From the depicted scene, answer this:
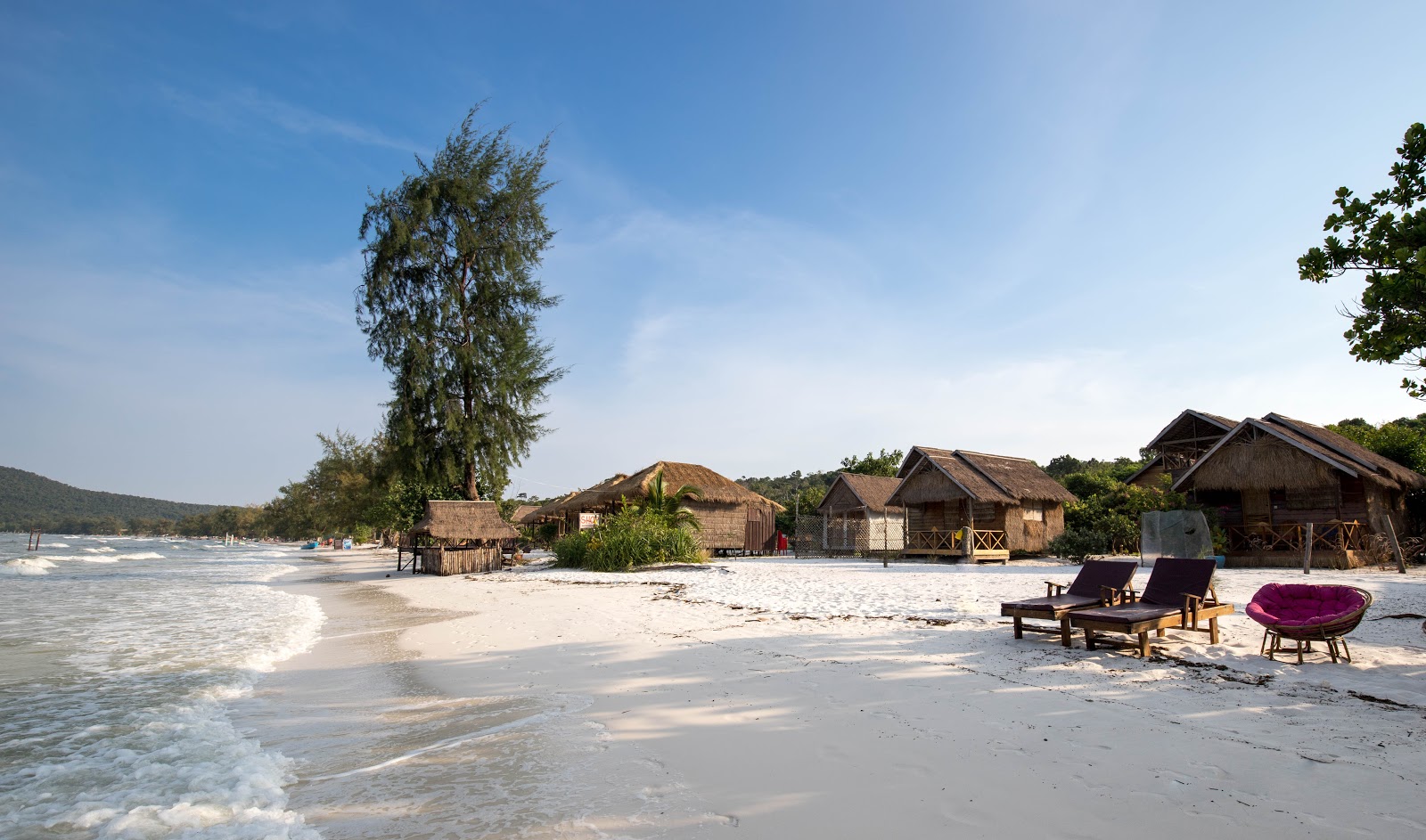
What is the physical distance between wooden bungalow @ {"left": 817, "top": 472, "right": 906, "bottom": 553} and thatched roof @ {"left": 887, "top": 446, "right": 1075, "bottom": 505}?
4089 millimetres

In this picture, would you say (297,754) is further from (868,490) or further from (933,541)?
(868,490)

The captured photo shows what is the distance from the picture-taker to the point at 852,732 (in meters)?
4.12

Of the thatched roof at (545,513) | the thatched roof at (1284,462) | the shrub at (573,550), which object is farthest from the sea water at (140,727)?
the thatched roof at (545,513)

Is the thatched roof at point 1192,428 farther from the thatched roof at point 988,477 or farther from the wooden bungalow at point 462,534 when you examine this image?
the wooden bungalow at point 462,534

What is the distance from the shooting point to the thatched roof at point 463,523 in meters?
19.7

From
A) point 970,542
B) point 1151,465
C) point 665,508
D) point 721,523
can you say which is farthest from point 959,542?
point 1151,465

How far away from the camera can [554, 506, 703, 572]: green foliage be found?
18.0 metres

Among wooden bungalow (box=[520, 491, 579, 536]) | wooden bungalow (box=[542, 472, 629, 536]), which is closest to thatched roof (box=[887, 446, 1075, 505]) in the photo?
wooden bungalow (box=[542, 472, 629, 536])

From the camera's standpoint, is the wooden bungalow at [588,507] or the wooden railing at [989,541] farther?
the wooden bungalow at [588,507]

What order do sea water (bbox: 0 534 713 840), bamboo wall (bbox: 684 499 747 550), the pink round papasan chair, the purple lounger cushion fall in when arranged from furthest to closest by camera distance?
bamboo wall (bbox: 684 499 747 550), the purple lounger cushion, the pink round papasan chair, sea water (bbox: 0 534 713 840)

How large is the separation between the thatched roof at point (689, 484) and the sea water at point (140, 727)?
536 inches

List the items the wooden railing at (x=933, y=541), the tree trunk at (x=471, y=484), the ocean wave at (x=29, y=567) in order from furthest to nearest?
the ocean wave at (x=29, y=567) < the tree trunk at (x=471, y=484) < the wooden railing at (x=933, y=541)

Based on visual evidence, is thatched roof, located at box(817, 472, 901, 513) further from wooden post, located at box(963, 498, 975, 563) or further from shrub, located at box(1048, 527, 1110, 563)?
shrub, located at box(1048, 527, 1110, 563)

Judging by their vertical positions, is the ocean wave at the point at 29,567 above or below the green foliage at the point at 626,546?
below
